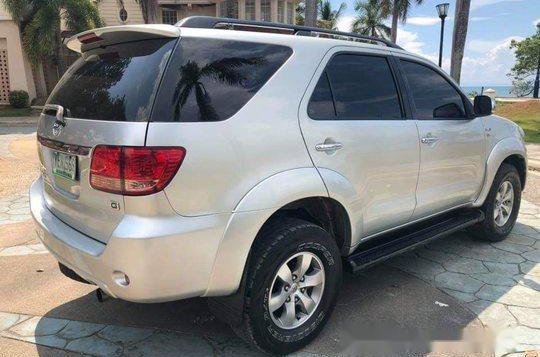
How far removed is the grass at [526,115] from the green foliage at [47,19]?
1773 cm

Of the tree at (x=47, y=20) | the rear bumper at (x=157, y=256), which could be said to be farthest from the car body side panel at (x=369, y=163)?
the tree at (x=47, y=20)

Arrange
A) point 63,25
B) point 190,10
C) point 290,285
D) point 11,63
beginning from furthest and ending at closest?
point 190,10 < point 11,63 < point 63,25 < point 290,285

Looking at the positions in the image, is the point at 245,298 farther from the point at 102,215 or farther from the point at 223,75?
the point at 223,75

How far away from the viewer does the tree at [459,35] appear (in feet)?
48.2

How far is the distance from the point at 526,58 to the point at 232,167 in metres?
44.5

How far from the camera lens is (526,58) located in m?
40.2

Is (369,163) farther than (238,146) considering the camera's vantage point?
Yes

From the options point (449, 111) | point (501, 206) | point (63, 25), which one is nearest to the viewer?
point (449, 111)

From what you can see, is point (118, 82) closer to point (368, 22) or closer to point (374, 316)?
point (374, 316)

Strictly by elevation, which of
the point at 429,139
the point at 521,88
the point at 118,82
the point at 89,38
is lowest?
the point at 521,88

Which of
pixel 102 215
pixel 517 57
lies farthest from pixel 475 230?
pixel 517 57

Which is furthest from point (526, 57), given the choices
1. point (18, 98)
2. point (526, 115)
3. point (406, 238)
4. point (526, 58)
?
point (406, 238)

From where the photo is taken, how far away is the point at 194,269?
254 cm

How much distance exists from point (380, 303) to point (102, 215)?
2237mm
